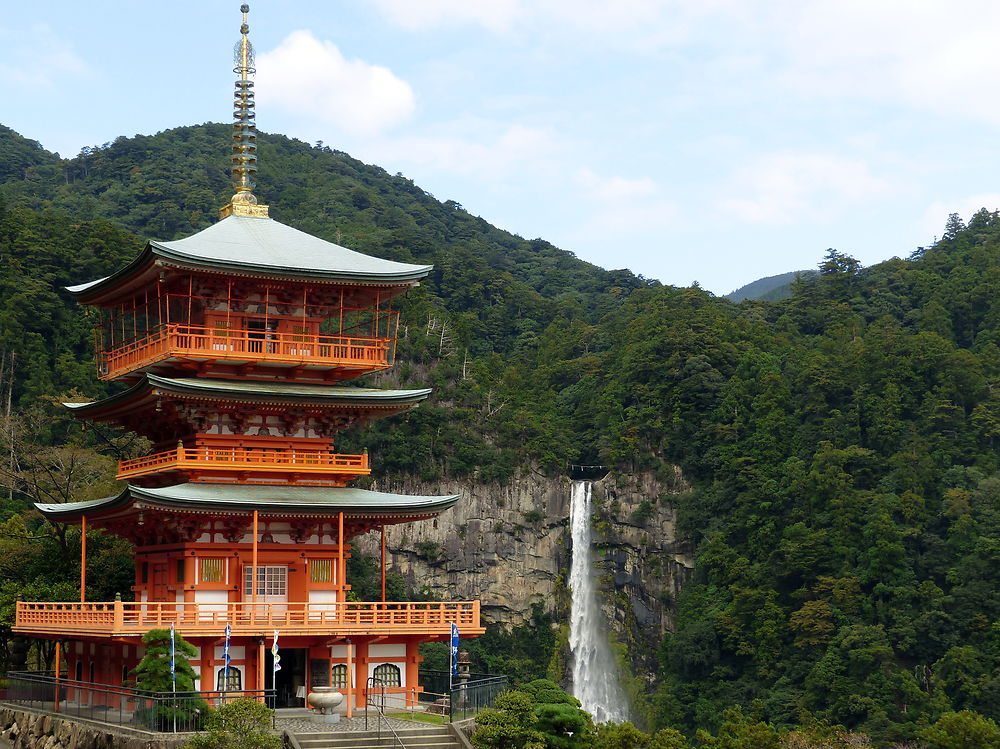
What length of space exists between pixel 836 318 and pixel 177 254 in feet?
215

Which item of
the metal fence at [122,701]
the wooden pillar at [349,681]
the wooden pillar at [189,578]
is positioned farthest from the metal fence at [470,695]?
the wooden pillar at [189,578]

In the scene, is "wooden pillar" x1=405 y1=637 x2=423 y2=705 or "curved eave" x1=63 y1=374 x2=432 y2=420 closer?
"curved eave" x1=63 y1=374 x2=432 y2=420

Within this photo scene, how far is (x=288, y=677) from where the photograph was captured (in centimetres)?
3331

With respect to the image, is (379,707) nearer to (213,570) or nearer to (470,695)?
(470,695)

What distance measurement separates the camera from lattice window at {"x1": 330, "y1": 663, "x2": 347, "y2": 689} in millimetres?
33125

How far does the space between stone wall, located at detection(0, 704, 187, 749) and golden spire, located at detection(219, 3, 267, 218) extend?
13.7 metres

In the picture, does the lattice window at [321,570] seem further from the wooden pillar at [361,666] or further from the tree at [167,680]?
the tree at [167,680]

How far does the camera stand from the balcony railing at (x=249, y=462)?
33.7 meters

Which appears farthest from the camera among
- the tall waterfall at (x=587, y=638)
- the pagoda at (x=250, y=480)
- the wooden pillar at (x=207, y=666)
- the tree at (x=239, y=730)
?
the tall waterfall at (x=587, y=638)

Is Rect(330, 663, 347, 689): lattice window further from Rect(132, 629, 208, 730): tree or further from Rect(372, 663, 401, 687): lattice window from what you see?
Rect(132, 629, 208, 730): tree

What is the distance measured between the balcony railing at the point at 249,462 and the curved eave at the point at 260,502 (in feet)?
1.59

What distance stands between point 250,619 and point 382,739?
4.75 m

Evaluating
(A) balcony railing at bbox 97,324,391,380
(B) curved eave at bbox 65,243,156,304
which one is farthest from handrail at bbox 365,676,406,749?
(B) curved eave at bbox 65,243,156,304

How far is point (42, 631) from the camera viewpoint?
34.3m
